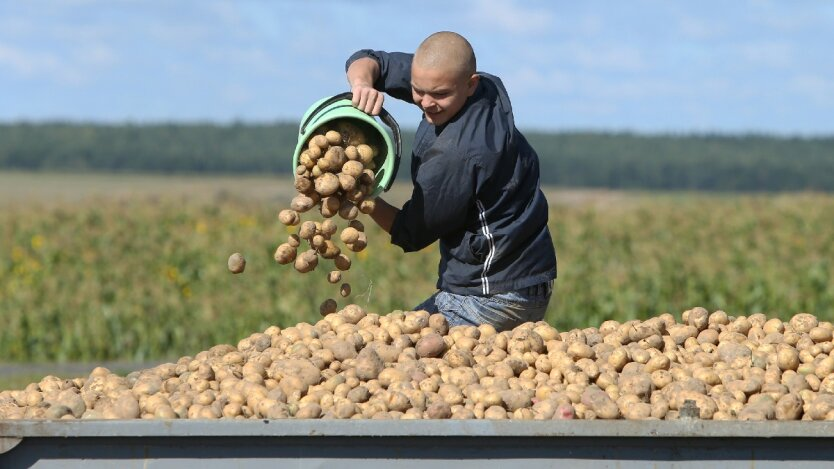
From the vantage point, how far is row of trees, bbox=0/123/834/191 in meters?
55.0

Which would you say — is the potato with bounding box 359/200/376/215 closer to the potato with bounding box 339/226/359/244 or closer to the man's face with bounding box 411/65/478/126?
the potato with bounding box 339/226/359/244

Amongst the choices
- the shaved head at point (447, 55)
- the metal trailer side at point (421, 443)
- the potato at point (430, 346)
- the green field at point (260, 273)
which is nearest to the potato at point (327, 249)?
the potato at point (430, 346)

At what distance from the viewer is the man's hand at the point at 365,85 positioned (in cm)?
482

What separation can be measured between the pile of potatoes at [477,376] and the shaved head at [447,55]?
978 millimetres

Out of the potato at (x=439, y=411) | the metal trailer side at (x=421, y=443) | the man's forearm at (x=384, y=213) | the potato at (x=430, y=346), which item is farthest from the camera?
the man's forearm at (x=384, y=213)

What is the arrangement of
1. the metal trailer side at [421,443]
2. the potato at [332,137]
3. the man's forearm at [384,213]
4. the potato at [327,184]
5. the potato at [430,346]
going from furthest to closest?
the man's forearm at [384,213] < the potato at [332,137] < the potato at [327,184] < the potato at [430,346] < the metal trailer side at [421,443]

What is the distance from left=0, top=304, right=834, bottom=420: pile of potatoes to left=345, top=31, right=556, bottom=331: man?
367 mm

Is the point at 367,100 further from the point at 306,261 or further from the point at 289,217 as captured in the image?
the point at 306,261

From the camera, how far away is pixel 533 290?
5.10 metres

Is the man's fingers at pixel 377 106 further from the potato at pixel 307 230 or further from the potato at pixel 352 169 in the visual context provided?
the potato at pixel 307 230

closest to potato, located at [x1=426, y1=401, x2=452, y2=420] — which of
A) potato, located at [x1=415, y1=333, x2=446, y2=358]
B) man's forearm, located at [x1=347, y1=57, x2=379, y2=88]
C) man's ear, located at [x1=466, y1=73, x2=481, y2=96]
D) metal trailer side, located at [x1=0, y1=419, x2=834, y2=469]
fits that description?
metal trailer side, located at [x1=0, y1=419, x2=834, y2=469]

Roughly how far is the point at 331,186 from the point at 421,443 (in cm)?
149

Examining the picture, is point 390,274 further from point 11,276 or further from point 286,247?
point 286,247

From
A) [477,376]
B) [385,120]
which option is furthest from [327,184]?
[477,376]
